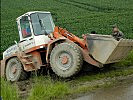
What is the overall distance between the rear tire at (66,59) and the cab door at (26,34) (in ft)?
3.57

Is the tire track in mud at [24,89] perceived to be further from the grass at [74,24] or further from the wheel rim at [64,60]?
the wheel rim at [64,60]

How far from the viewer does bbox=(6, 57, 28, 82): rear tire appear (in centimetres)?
1191

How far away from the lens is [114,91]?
26.2ft

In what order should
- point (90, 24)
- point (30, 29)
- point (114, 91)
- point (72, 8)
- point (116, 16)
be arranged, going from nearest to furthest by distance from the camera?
point (114, 91) < point (30, 29) < point (90, 24) < point (116, 16) < point (72, 8)

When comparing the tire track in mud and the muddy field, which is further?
the tire track in mud

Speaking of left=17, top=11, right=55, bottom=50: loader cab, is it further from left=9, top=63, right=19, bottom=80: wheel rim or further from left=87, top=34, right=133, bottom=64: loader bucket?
left=87, top=34, right=133, bottom=64: loader bucket

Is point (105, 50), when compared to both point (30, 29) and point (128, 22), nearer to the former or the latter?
point (30, 29)

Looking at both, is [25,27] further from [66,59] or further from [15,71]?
[66,59]

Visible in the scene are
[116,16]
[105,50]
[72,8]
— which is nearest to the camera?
[105,50]

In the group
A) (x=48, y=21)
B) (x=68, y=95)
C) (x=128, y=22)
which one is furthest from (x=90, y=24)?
(x=68, y=95)

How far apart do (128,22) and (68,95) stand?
19.6m

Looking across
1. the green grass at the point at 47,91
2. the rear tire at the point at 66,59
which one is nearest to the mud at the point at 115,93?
the green grass at the point at 47,91

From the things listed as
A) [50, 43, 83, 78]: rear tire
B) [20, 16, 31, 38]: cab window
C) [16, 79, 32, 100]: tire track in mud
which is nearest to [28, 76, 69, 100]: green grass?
[16, 79, 32, 100]: tire track in mud

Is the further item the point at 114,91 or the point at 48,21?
the point at 48,21
